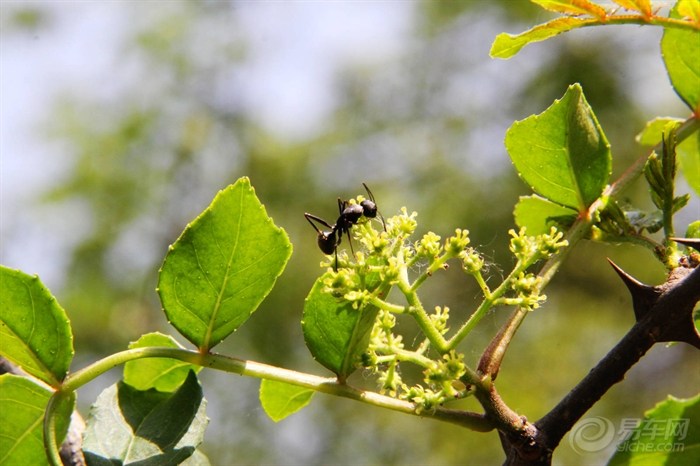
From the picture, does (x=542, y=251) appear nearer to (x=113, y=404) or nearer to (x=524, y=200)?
(x=524, y=200)

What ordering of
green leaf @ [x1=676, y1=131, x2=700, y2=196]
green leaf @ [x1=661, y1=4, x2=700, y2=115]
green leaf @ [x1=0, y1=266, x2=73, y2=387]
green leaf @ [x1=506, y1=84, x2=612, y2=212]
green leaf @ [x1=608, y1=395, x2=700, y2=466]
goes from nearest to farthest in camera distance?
green leaf @ [x1=608, y1=395, x2=700, y2=466] < green leaf @ [x1=0, y1=266, x2=73, y2=387] < green leaf @ [x1=506, y1=84, x2=612, y2=212] < green leaf @ [x1=661, y1=4, x2=700, y2=115] < green leaf @ [x1=676, y1=131, x2=700, y2=196]

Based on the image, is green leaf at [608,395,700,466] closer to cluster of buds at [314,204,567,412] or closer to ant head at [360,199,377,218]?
cluster of buds at [314,204,567,412]

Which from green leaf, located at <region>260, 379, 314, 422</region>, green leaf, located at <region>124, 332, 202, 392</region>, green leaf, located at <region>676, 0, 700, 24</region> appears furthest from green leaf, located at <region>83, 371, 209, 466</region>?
green leaf, located at <region>676, 0, 700, 24</region>

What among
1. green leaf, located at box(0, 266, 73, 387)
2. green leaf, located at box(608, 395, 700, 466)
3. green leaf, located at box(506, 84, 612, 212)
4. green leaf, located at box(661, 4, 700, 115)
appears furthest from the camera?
green leaf, located at box(661, 4, 700, 115)

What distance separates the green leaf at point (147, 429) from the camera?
50.8 inches

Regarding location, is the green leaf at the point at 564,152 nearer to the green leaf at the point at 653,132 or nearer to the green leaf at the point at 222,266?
the green leaf at the point at 653,132

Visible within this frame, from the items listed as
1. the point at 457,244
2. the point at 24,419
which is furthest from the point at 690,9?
the point at 24,419

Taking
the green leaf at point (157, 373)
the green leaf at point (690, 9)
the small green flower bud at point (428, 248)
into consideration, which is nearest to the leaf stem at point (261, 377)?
the green leaf at point (157, 373)

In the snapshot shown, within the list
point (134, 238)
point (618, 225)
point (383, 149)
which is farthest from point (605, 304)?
point (618, 225)

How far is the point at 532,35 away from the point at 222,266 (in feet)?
2.19

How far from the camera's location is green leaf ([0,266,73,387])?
1229mm

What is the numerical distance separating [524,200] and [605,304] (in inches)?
158

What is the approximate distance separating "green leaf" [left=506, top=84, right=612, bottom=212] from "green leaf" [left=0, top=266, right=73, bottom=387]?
866mm

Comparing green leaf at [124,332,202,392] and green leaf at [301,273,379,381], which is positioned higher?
green leaf at [301,273,379,381]
